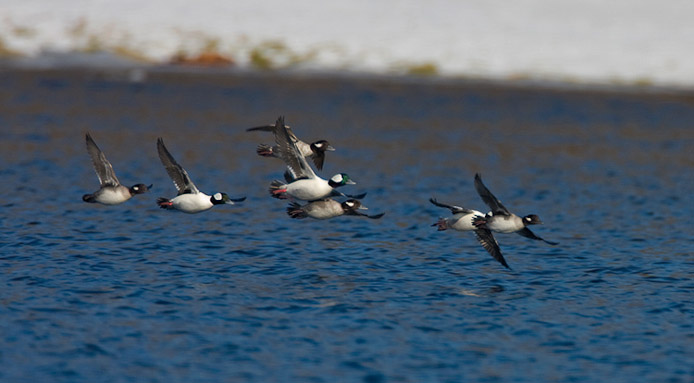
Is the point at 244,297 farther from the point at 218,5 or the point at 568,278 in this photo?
the point at 218,5

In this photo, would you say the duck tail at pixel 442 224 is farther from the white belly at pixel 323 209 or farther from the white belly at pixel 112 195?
the white belly at pixel 112 195

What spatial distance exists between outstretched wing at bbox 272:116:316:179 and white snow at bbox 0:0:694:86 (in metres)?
56.1

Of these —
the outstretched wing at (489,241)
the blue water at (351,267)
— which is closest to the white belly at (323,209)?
the blue water at (351,267)

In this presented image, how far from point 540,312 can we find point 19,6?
7127cm

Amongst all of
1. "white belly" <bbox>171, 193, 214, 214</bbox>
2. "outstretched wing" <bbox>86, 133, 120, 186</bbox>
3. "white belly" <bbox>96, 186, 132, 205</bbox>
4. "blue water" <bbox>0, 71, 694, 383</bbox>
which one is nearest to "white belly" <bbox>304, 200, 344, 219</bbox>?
"blue water" <bbox>0, 71, 694, 383</bbox>

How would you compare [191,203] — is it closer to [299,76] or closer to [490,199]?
[490,199]

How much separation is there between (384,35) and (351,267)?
59.4m

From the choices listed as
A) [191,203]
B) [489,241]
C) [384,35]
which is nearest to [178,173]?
[191,203]

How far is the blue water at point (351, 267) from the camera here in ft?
55.8

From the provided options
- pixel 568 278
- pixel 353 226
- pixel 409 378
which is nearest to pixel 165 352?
pixel 409 378

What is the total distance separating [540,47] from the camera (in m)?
80.5

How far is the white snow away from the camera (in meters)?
76.9

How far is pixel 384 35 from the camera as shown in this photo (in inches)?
3201

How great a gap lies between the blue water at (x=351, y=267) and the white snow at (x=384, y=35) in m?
26.1
